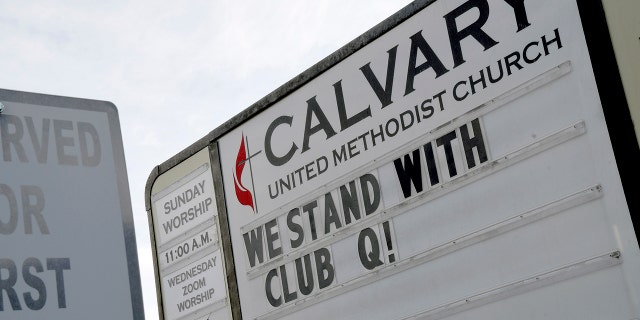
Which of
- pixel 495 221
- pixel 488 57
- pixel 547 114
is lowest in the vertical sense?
pixel 495 221

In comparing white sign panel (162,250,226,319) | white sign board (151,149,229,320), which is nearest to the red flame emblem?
white sign board (151,149,229,320)

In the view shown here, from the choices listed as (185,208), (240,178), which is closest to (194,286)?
(185,208)

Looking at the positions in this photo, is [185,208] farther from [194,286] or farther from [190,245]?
[194,286]

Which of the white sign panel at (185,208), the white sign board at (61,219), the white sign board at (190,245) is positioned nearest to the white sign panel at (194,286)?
the white sign board at (190,245)

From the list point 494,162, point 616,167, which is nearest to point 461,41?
point 494,162

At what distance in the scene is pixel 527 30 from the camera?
539 centimetres

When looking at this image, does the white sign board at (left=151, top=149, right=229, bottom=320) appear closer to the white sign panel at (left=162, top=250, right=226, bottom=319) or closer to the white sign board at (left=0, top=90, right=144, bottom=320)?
the white sign panel at (left=162, top=250, right=226, bottom=319)

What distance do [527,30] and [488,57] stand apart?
0.31 m

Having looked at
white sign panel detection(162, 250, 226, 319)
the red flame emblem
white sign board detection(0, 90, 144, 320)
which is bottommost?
white sign board detection(0, 90, 144, 320)

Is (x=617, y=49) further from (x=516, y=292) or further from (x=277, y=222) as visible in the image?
(x=277, y=222)

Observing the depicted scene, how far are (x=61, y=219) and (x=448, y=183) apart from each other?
11.0 feet

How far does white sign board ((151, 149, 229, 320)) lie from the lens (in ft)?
26.9

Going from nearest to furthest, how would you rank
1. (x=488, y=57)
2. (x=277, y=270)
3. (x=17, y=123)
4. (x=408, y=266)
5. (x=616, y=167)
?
(x=17, y=123) < (x=616, y=167) < (x=488, y=57) < (x=408, y=266) < (x=277, y=270)

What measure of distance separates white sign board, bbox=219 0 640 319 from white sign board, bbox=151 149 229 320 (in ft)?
2.05
